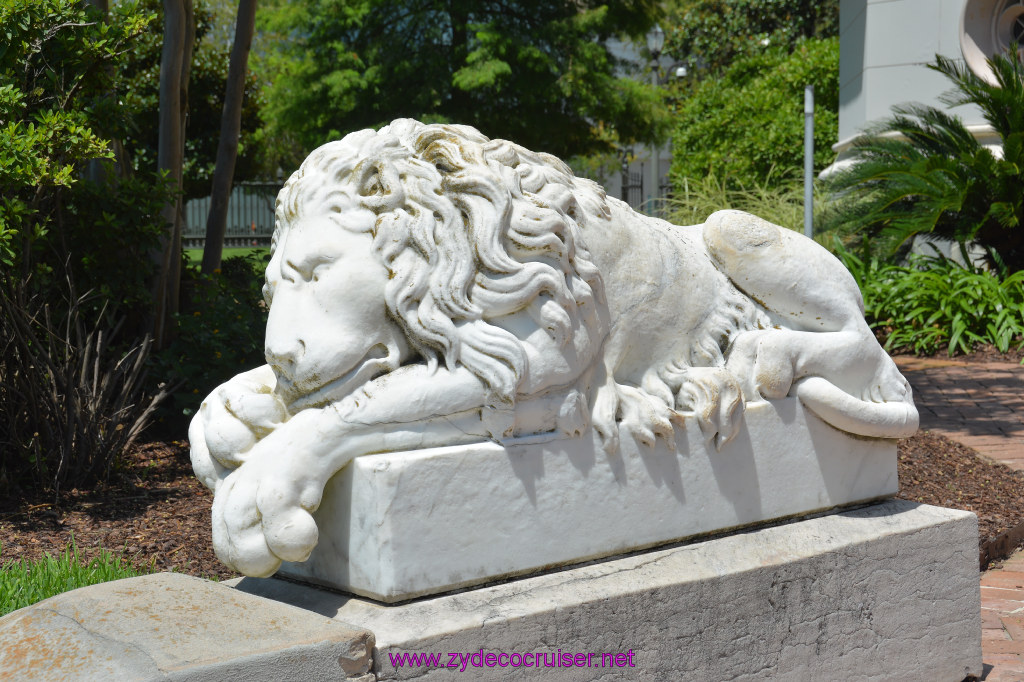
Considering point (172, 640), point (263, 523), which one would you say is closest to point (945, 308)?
point (263, 523)

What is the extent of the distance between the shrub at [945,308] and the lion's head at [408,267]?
7315 mm

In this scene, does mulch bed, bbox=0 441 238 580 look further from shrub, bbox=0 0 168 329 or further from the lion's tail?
the lion's tail

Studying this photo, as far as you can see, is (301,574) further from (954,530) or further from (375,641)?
Result: (954,530)

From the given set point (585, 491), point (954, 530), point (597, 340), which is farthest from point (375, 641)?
point (954, 530)

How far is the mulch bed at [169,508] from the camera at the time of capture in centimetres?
372

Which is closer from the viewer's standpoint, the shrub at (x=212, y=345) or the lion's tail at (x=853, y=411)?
the lion's tail at (x=853, y=411)

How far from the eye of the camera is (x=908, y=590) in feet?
9.18

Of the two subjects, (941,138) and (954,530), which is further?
(941,138)

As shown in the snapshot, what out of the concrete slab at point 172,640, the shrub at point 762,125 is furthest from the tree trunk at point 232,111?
the shrub at point 762,125

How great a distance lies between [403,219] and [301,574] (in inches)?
32.9

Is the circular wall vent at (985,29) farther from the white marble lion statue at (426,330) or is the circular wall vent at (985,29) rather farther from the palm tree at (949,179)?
the white marble lion statue at (426,330)

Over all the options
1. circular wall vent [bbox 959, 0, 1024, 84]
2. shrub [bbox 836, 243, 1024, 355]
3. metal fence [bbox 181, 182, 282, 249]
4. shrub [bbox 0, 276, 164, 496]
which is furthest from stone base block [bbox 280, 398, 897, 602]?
metal fence [bbox 181, 182, 282, 249]

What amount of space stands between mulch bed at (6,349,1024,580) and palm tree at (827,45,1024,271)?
13.0ft

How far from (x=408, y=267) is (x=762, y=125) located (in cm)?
1348
